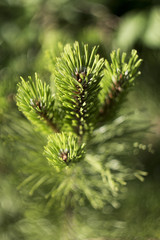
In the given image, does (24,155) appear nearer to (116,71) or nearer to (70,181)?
(70,181)

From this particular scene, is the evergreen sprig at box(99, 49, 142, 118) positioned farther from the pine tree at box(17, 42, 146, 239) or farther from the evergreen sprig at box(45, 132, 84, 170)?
the evergreen sprig at box(45, 132, 84, 170)

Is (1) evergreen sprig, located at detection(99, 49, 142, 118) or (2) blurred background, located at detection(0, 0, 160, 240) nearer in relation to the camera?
(1) evergreen sprig, located at detection(99, 49, 142, 118)

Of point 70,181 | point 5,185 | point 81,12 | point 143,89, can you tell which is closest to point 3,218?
point 5,185

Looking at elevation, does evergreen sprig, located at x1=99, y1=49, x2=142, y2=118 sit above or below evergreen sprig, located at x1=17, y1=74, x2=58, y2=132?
below

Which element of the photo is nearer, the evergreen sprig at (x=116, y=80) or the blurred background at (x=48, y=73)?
the evergreen sprig at (x=116, y=80)

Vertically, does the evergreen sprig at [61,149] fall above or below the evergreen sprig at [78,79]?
below

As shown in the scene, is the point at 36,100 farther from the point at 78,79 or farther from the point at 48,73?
the point at 48,73

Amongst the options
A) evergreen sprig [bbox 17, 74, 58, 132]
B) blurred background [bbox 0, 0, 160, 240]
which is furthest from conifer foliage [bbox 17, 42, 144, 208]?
blurred background [bbox 0, 0, 160, 240]

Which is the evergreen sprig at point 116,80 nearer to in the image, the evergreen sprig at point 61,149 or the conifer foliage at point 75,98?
the conifer foliage at point 75,98

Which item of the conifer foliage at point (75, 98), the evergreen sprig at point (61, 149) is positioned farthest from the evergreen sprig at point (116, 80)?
the evergreen sprig at point (61, 149)
